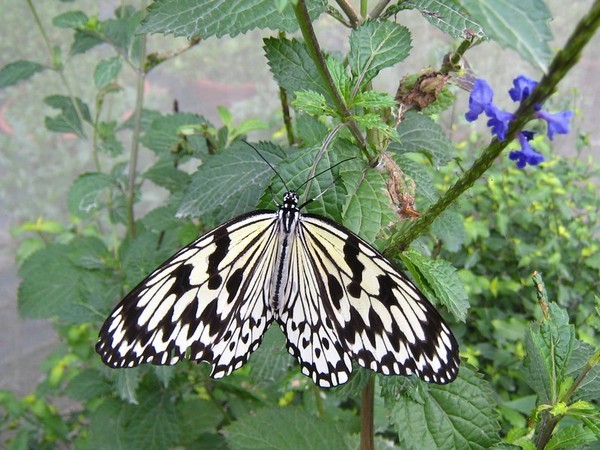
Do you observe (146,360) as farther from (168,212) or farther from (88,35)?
(88,35)

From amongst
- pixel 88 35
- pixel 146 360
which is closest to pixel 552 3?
pixel 88 35

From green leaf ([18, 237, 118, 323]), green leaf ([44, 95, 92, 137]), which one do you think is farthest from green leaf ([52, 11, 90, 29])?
green leaf ([18, 237, 118, 323])

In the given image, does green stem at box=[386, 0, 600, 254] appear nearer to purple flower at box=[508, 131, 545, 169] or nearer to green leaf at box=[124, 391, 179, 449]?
purple flower at box=[508, 131, 545, 169]

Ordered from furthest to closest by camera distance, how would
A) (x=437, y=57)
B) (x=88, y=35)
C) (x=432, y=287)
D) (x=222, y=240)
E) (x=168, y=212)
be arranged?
(x=437, y=57)
(x=88, y=35)
(x=168, y=212)
(x=222, y=240)
(x=432, y=287)

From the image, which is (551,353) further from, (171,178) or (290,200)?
(171,178)

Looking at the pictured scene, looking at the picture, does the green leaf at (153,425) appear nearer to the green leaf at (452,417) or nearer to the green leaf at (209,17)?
the green leaf at (452,417)
